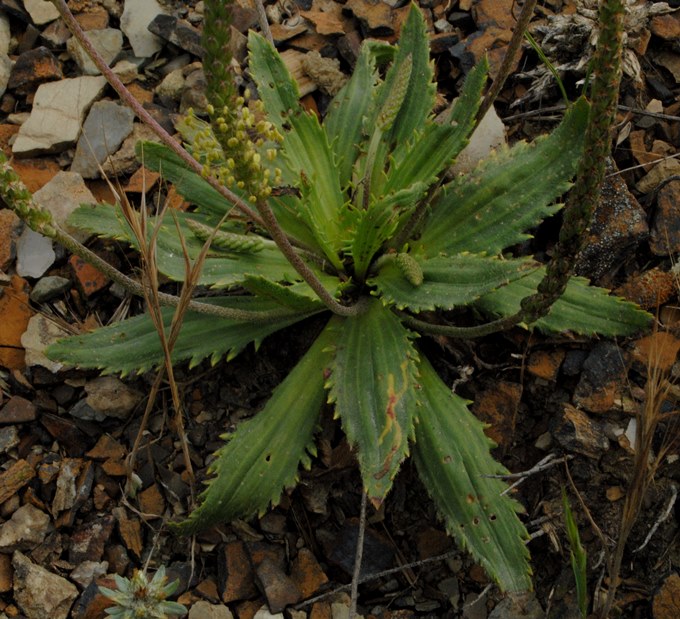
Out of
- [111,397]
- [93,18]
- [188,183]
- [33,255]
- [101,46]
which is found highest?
[93,18]

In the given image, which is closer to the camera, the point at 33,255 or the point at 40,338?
the point at 40,338

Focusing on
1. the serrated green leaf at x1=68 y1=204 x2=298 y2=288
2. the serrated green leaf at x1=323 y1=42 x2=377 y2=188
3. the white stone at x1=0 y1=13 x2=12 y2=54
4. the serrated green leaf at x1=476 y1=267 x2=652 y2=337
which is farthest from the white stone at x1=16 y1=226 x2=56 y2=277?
the serrated green leaf at x1=476 y1=267 x2=652 y2=337

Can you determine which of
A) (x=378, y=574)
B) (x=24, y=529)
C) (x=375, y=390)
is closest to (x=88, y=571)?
(x=24, y=529)

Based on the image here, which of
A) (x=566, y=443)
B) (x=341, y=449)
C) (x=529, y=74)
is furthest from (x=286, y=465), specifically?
(x=529, y=74)

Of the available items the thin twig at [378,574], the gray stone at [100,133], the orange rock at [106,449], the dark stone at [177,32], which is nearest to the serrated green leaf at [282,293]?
the orange rock at [106,449]

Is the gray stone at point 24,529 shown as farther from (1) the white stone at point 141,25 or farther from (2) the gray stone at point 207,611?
(1) the white stone at point 141,25

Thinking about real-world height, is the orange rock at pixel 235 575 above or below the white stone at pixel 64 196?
below

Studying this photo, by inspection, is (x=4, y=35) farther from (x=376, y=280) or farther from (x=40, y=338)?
(x=376, y=280)

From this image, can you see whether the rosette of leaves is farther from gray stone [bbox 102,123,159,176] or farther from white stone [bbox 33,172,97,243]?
gray stone [bbox 102,123,159,176]
